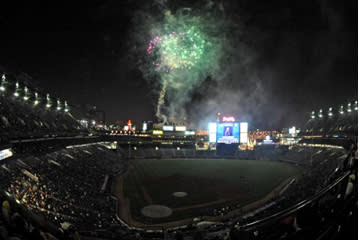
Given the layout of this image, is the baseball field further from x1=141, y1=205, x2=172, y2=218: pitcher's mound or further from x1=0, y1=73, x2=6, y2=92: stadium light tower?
x1=0, y1=73, x2=6, y2=92: stadium light tower

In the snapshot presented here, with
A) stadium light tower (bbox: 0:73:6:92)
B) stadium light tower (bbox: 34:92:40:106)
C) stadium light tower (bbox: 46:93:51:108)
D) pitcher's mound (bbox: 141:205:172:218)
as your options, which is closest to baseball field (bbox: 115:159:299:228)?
pitcher's mound (bbox: 141:205:172:218)

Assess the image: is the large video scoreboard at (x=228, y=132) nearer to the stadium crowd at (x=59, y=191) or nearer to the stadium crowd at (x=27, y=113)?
the stadium crowd at (x=59, y=191)

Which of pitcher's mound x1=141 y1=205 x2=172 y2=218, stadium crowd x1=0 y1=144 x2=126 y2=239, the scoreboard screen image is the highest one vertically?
the scoreboard screen image

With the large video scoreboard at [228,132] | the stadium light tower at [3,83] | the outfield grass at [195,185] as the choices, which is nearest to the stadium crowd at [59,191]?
the outfield grass at [195,185]

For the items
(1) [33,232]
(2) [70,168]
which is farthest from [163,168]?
(1) [33,232]

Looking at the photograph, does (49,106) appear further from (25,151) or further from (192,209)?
(192,209)

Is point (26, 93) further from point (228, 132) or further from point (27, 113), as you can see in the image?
point (228, 132)

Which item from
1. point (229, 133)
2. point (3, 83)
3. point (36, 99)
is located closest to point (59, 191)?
point (3, 83)
